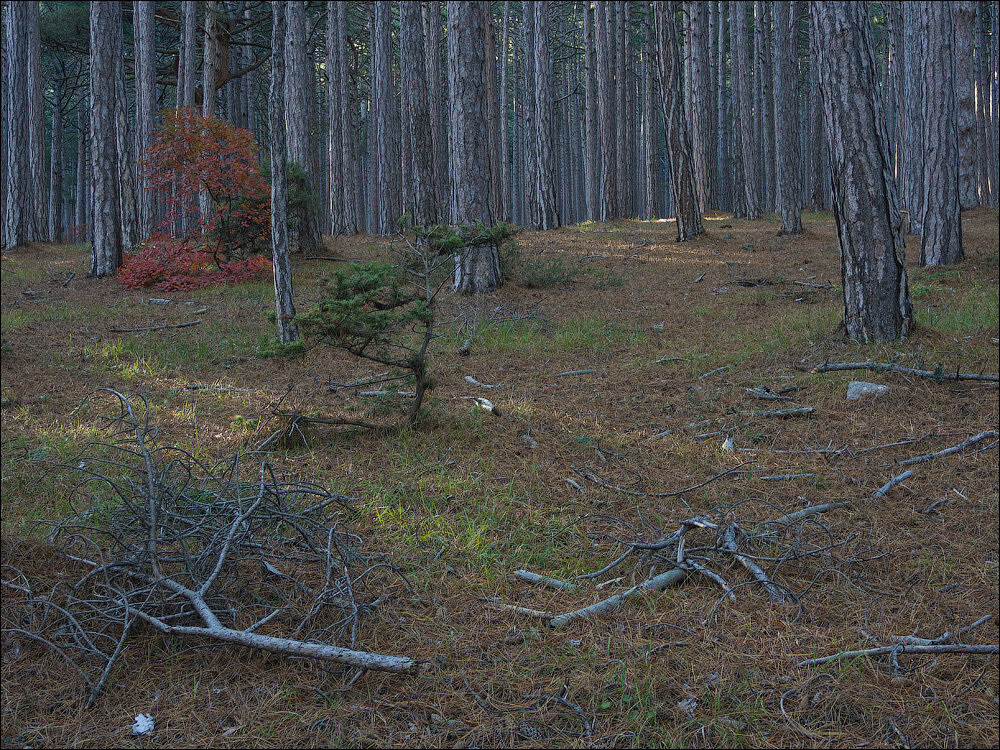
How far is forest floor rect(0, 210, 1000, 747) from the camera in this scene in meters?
2.39

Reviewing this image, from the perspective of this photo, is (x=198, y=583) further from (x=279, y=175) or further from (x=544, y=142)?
(x=544, y=142)

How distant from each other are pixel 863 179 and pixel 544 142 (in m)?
12.3

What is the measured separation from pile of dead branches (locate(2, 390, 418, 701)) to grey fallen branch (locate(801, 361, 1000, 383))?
14.3 feet

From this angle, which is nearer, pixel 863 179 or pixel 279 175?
pixel 863 179

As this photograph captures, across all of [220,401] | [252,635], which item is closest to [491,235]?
[220,401]

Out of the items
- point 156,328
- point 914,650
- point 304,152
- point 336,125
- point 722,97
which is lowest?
point 914,650

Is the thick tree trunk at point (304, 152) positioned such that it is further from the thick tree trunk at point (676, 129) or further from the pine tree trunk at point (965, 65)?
the pine tree trunk at point (965, 65)

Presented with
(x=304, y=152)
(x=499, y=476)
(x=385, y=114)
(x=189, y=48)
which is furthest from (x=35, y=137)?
(x=499, y=476)

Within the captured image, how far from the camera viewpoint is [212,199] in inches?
460

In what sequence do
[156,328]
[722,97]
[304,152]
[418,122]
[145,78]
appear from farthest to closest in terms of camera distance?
[722,97], [145,78], [418,122], [304,152], [156,328]

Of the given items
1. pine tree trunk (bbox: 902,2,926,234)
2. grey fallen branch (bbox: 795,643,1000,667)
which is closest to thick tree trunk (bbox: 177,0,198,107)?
pine tree trunk (bbox: 902,2,926,234)

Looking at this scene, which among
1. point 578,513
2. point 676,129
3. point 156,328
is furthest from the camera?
point 676,129

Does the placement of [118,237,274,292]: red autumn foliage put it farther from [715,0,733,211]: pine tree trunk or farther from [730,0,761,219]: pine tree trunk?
[715,0,733,211]: pine tree trunk

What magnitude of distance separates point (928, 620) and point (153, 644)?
3.07 meters
